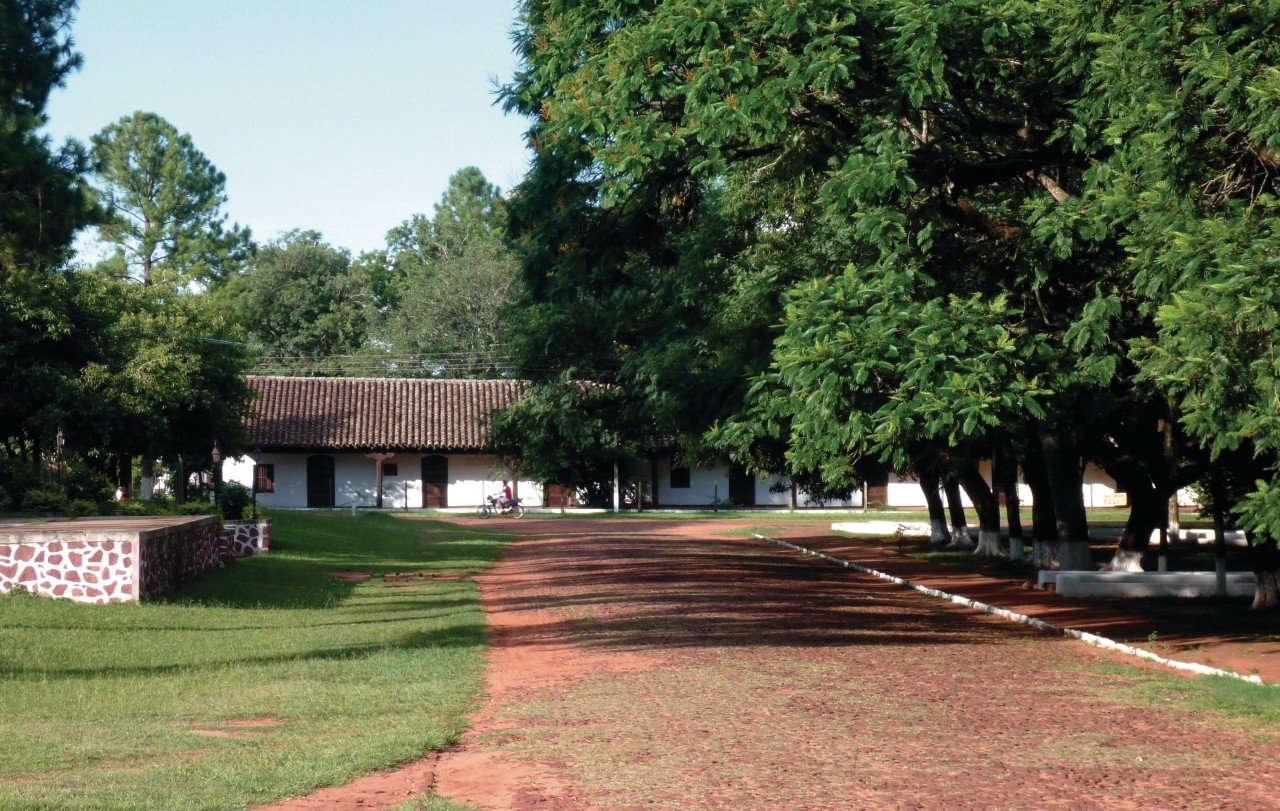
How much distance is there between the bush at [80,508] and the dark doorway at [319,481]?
27175 millimetres

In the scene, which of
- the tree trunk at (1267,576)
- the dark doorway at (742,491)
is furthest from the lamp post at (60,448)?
the dark doorway at (742,491)

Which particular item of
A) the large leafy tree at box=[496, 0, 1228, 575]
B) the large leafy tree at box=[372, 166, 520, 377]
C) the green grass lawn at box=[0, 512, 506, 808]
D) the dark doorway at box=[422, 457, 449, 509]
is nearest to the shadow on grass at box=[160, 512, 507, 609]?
the green grass lawn at box=[0, 512, 506, 808]

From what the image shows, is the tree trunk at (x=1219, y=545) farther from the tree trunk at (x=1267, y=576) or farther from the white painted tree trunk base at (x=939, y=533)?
the white painted tree trunk base at (x=939, y=533)

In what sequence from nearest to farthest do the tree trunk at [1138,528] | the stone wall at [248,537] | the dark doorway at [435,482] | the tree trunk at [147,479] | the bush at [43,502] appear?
the tree trunk at [1138,528]
the bush at [43,502]
the stone wall at [248,537]
the tree trunk at [147,479]
the dark doorway at [435,482]

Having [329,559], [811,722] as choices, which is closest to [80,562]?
[329,559]

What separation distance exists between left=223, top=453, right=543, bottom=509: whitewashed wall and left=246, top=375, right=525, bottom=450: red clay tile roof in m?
1.10

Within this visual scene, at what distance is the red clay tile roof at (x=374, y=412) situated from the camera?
49.6 meters

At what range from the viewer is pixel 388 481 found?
51.3m

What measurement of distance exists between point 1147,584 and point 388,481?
35840mm

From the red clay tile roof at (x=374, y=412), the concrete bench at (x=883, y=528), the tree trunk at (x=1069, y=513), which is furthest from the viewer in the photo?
the red clay tile roof at (x=374, y=412)

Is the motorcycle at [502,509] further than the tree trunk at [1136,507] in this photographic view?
Yes

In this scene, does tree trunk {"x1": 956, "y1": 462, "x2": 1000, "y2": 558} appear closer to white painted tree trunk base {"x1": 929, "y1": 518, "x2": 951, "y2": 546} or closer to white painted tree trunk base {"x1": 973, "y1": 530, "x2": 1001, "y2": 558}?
white painted tree trunk base {"x1": 973, "y1": 530, "x2": 1001, "y2": 558}

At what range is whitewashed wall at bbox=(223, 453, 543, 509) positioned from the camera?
50.8m

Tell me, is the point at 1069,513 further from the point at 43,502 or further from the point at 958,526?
the point at 43,502
